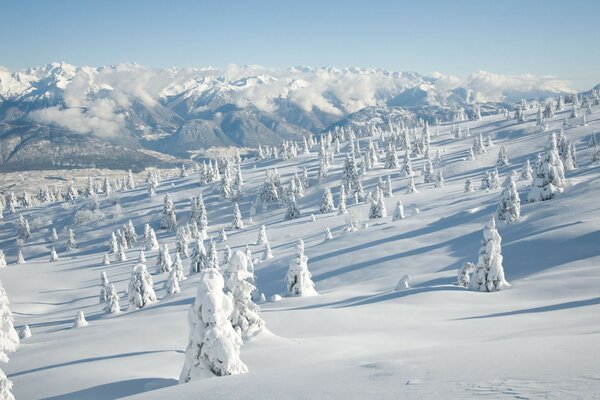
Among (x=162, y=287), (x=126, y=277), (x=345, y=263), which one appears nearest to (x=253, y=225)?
(x=126, y=277)

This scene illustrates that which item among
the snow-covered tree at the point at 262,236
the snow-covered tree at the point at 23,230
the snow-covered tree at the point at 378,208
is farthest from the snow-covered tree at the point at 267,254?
the snow-covered tree at the point at 23,230

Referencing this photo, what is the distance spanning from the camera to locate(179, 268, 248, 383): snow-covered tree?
51.9 ft

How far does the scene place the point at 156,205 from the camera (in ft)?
554

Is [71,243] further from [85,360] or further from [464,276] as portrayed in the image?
[464,276]

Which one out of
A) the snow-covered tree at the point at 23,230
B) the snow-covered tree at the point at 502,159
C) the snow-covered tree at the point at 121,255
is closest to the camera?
the snow-covered tree at the point at 121,255

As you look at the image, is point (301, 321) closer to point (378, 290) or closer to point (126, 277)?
point (378, 290)

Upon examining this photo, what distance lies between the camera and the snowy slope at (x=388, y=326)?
9883mm

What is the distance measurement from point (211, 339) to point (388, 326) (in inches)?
552

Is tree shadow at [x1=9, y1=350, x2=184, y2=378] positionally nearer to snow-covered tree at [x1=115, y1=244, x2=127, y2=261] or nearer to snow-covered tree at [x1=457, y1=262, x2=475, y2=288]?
snow-covered tree at [x1=457, y1=262, x2=475, y2=288]

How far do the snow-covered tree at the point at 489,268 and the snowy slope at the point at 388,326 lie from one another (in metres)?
1.47

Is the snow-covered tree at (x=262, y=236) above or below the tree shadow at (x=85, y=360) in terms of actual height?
below

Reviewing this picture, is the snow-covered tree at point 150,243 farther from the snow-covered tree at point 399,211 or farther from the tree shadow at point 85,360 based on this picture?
the tree shadow at point 85,360

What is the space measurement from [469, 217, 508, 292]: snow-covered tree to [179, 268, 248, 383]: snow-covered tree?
999 inches

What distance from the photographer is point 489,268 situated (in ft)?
116
